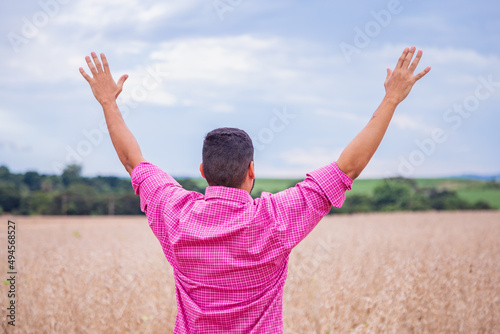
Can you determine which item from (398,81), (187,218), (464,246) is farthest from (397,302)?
(464,246)

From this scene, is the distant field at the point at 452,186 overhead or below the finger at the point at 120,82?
below

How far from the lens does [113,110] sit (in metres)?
2.23

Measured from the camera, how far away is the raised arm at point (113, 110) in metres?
2.12

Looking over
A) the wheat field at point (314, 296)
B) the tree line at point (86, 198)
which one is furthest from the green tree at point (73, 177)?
the wheat field at point (314, 296)

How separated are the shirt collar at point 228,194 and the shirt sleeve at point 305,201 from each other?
11 cm

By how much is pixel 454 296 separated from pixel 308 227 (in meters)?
4.15

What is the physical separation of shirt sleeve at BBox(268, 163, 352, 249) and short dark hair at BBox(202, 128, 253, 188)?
0.17m

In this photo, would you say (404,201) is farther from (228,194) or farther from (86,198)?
(228,194)

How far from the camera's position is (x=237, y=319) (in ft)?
5.93

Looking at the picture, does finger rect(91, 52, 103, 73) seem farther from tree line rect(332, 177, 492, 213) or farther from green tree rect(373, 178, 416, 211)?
green tree rect(373, 178, 416, 211)

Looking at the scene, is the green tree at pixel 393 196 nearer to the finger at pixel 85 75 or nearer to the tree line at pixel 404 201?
the tree line at pixel 404 201

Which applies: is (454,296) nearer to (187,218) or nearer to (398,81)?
(398,81)

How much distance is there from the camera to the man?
1743 mm

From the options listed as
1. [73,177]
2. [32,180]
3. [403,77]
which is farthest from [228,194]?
[32,180]
